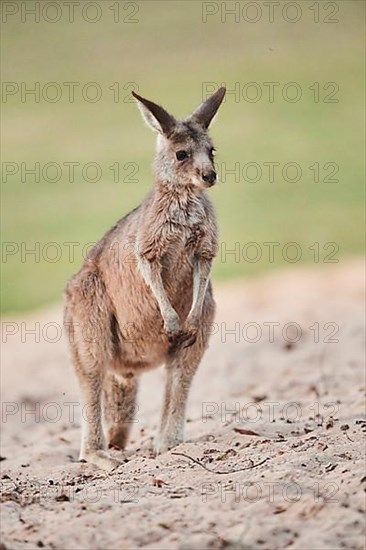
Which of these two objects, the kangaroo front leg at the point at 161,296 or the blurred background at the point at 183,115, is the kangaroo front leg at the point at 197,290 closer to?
the kangaroo front leg at the point at 161,296

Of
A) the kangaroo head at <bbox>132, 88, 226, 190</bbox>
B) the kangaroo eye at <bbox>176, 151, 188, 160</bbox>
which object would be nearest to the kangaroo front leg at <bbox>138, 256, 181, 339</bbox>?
the kangaroo head at <bbox>132, 88, 226, 190</bbox>

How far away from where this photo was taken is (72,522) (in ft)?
14.9

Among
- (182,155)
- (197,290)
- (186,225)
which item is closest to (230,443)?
(197,290)

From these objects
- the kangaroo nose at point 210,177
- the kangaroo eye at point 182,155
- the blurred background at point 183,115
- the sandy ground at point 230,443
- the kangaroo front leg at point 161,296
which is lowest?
the sandy ground at point 230,443

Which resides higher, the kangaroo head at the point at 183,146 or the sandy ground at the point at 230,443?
the kangaroo head at the point at 183,146

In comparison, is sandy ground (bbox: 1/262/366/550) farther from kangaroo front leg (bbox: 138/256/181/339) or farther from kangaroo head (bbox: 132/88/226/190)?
kangaroo head (bbox: 132/88/226/190)

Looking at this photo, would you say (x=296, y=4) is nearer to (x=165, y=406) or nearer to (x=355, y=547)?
(x=165, y=406)

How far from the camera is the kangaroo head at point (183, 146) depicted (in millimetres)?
6793

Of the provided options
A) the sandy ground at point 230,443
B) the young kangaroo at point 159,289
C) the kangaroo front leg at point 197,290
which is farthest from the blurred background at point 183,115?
the kangaroo front leg at point 197,290

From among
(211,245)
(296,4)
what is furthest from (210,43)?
(211,245)

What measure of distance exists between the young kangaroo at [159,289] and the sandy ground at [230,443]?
38 cm

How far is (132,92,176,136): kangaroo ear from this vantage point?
6.86m

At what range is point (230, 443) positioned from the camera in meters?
6.61

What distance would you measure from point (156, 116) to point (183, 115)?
14.1 m
